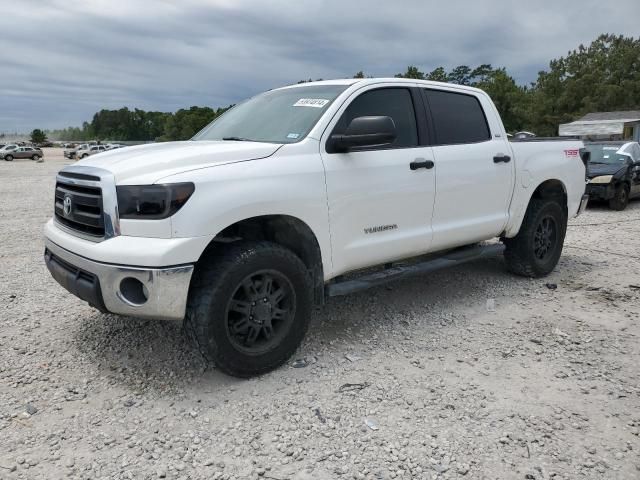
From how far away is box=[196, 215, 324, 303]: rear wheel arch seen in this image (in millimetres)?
3451

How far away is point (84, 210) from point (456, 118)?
320 cm

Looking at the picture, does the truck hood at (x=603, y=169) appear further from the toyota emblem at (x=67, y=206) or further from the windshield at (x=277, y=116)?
the toyota emblem at (x=67, y=206)

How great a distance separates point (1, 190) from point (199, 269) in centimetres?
1737

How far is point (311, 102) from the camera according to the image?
395 cm

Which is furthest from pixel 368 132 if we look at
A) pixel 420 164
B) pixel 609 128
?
pixel 609 128

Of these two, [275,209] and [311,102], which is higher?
[311,102]

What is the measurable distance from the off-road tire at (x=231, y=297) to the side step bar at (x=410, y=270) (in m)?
0.42

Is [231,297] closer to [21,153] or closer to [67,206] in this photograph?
[67,206]

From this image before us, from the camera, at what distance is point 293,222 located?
351cm

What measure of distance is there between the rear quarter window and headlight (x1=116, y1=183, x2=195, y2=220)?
236 centimetres

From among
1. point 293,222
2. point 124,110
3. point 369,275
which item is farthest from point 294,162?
point 124,110

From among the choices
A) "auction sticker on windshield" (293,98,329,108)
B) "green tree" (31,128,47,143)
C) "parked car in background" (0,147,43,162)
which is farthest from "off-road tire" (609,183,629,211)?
"green tree" (31,128,47,143)

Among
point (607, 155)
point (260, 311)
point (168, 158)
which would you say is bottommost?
point (260, 311)

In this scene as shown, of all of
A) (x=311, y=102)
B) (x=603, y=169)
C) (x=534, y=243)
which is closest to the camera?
(x=311, y=102)
